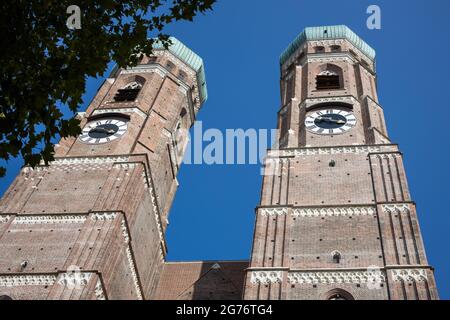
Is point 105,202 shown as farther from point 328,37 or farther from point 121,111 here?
point 328,37

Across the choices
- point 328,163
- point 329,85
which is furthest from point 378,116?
point 328,163

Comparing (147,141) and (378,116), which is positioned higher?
(378,116)

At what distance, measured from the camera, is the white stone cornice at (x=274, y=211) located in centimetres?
2598

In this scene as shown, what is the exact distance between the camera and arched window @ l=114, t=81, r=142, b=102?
36.8 metres

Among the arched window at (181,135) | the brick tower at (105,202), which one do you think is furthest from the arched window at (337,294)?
the arched window at (181,135)

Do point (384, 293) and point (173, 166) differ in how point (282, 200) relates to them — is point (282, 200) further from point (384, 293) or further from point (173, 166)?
point (173, 166)

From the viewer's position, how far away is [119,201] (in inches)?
1075

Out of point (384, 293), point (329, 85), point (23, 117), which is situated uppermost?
point (329, 85)

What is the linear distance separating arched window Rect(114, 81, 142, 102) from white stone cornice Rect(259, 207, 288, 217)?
1292cm

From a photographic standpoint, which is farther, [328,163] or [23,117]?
[328,163]

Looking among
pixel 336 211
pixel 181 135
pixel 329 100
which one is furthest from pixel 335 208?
pixel 181 135

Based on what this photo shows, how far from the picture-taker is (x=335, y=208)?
2586 cm

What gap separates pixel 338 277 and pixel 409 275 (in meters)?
2.14
